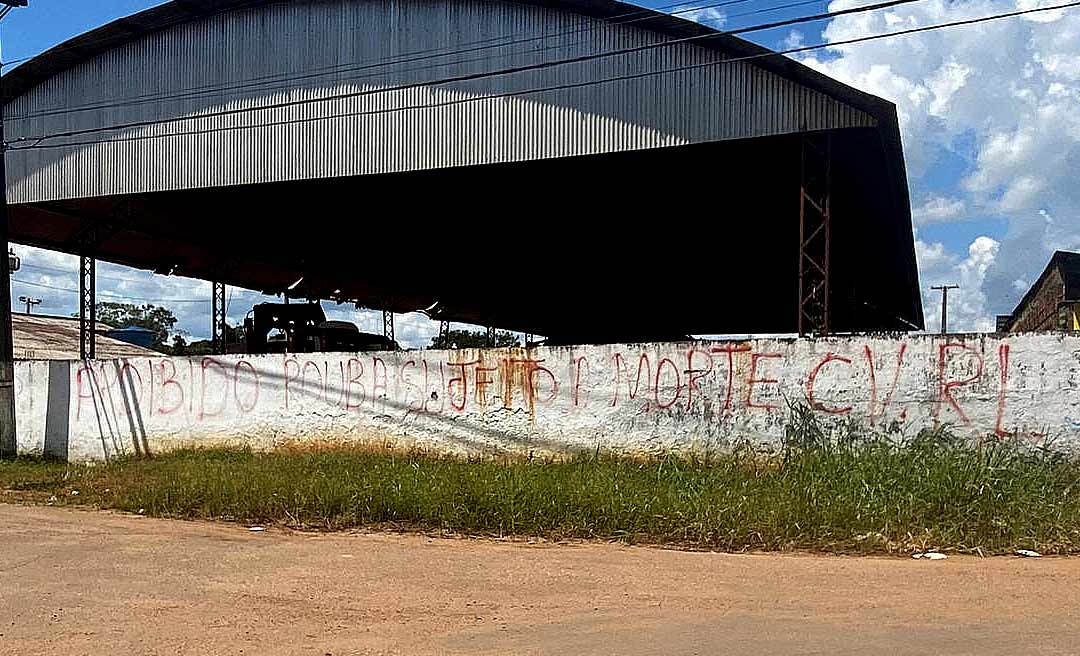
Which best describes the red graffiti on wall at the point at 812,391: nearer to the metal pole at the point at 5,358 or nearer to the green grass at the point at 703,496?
the green grass at the point at 703,496

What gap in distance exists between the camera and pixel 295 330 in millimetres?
23453

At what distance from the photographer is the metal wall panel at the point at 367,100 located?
46.5ft

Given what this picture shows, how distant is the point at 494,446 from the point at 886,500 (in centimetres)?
523

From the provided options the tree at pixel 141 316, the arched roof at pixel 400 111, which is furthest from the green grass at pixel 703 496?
the tree at pixel 141 316

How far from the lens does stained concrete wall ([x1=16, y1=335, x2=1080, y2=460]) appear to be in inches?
412

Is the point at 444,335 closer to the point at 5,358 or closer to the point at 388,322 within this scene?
the point at 388,322

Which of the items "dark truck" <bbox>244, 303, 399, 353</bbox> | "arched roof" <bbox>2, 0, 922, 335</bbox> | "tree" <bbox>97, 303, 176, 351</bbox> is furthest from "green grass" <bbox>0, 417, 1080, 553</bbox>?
"tree" <bbox>97, 303, 176, 351</bbox>

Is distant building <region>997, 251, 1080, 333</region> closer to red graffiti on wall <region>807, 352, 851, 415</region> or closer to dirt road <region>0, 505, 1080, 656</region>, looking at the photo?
red graffiti on wall <region>807, 352, 851, 415</region>

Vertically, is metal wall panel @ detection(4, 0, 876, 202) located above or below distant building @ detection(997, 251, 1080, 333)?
above

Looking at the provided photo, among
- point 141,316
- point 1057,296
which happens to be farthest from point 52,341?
point 141,316

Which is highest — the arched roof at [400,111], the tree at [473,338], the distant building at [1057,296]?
the arched roof at [400,111]

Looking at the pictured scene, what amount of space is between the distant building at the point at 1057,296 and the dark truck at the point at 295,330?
1766 cm

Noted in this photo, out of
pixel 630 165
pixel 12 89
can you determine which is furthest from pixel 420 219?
pixel 12 89

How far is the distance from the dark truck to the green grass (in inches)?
418
